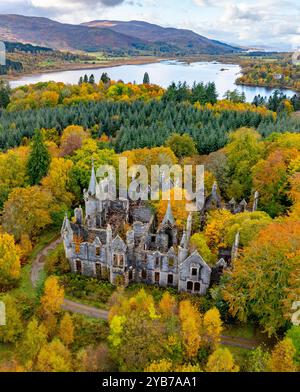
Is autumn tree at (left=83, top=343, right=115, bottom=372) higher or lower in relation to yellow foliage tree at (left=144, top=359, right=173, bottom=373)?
lower

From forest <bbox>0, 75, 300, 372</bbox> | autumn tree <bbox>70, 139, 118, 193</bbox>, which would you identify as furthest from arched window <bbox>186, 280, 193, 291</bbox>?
autumn tree <bbox>70, 139, 118, 193</bbox>

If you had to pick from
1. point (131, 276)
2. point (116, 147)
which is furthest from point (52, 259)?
point (116, 147)

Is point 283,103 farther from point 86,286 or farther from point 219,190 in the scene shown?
point 86,286

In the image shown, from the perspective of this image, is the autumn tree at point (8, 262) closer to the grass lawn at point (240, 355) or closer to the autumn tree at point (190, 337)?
the autumn tree at point (190, 337)

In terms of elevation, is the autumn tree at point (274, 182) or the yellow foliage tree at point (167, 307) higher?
the autumn tree at point (274, 182)

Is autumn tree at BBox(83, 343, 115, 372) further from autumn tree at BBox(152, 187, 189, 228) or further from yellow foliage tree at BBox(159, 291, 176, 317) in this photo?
autumn tree at BBox(152, 187, 189, 228)

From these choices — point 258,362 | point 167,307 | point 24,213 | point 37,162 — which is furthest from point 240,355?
point 37,162

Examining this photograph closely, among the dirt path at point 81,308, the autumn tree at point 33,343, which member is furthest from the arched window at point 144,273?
the autumn tree at point 33,343
